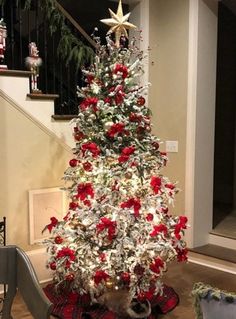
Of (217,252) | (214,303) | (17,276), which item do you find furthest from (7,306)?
(217,252)

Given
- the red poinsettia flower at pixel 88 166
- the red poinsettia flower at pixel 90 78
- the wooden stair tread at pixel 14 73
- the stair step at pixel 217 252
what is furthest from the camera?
the stair step at pixel 217 252

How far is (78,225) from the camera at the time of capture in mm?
3043

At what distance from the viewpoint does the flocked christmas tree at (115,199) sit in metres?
2.84

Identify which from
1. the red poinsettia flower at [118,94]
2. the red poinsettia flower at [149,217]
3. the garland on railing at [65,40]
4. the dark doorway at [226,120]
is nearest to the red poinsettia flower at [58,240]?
the red poinsettia flower at [149,217]

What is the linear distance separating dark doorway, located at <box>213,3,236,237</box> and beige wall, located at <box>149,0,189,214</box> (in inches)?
→ 53.2

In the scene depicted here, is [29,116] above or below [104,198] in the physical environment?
above

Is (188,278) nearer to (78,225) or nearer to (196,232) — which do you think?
(196,232)

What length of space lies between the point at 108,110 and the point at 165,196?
2.57ft

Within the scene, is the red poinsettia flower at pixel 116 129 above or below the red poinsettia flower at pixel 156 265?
above

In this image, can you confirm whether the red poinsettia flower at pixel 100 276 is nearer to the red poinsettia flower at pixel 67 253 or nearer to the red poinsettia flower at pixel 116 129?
the red poinsettia flower at pixel 67 253

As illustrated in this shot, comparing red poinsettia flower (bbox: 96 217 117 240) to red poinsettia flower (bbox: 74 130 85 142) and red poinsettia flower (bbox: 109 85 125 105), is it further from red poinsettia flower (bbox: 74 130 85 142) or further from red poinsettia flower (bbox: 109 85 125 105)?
red poinsettia flower (bbox: 109 85 125 105)

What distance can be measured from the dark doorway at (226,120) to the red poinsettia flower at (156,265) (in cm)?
273

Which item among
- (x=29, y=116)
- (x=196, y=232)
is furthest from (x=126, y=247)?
(x=196, y=232)

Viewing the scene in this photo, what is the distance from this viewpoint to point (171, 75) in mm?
4438
